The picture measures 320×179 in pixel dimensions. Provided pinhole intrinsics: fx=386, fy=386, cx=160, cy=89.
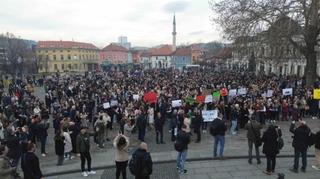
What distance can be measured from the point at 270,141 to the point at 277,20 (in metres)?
20.0

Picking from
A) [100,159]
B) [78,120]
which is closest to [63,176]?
[100,159]

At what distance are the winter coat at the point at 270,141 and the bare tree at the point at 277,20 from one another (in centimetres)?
1911

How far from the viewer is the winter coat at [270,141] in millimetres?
11562

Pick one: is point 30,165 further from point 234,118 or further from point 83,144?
point 234,118

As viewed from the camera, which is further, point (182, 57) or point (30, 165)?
point (182, 57)

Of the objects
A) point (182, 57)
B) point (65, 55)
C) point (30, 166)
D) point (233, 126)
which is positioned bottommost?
point (233, 126)

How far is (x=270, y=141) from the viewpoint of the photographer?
11633 millimetres

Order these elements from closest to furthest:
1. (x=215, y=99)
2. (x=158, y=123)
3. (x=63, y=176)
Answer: (x=63, y=176) < (x=158, y=123) < (x=215, y=99)

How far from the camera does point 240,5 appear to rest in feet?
100

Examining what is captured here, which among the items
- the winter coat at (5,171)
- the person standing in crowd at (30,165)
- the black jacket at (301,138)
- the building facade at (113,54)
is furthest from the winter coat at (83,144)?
the building facade at (113,54)

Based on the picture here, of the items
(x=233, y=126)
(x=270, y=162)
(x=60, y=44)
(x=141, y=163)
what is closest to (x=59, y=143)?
(x=141, y=163)

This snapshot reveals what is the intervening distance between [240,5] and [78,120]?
1835 cm

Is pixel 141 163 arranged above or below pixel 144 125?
above

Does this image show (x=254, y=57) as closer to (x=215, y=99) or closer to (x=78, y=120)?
(x=215, y=99)
